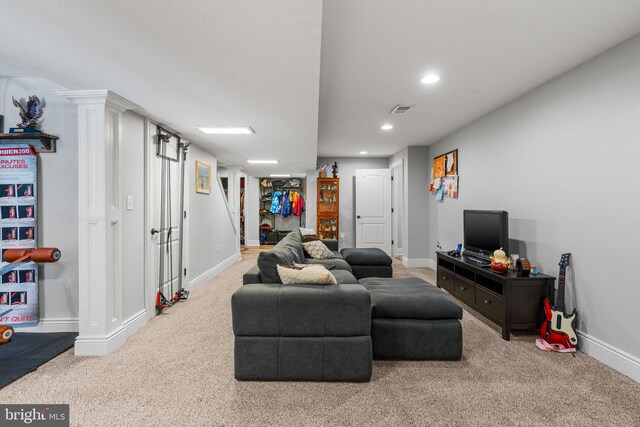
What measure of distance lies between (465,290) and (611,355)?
4.33 feet

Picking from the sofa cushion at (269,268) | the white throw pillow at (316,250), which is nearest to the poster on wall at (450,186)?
the white throw pillow at (316,250)

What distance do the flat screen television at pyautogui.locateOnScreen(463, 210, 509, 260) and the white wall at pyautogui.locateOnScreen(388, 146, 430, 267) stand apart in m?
1.94

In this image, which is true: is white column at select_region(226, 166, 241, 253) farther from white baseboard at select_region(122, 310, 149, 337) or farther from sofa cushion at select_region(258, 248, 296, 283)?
sofa cushion at select_region(258, 248, 296, 283)

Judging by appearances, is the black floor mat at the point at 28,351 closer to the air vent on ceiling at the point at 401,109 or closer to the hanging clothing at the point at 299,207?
the air vent on ceiling at the point at 401,109

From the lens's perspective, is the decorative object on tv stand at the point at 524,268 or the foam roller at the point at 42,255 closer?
the foam roller at the point at 42,255

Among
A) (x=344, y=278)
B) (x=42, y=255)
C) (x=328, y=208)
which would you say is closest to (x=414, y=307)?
(x=344, y=278)

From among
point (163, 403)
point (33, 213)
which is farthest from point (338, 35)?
point (33, 213)

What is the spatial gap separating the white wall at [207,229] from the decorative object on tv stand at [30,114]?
162 centimetres

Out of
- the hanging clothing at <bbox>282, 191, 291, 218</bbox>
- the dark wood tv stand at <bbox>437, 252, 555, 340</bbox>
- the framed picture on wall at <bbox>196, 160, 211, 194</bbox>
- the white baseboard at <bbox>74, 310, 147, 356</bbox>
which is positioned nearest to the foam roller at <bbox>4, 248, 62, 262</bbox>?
the white baseboard at <bbox>74, 310, 147, 356</bbox>

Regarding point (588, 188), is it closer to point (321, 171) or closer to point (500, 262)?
point (500, 262)

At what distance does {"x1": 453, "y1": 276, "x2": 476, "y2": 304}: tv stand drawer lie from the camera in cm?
328

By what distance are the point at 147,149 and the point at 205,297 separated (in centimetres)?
202

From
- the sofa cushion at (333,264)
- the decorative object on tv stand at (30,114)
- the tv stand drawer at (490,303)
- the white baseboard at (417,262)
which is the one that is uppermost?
the decorative object on tv stand at (30,114)

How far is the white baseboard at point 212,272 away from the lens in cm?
435
